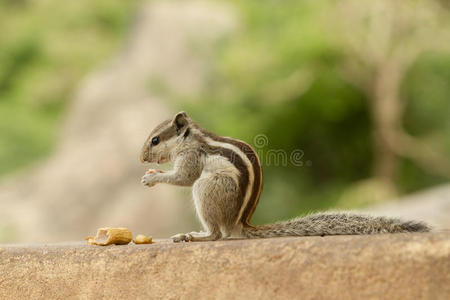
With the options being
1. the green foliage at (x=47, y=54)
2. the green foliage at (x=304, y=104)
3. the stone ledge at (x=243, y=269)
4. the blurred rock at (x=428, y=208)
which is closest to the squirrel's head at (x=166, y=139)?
the stone ledge at (x=243, y=269)

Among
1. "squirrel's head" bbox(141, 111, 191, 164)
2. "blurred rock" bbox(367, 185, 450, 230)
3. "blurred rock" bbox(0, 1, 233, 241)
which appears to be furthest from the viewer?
"blurred rock" bbox(0, 1, 233, 241)

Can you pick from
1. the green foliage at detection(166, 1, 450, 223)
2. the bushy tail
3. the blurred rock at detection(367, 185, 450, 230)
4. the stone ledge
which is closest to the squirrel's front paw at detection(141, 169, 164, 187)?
the stone ledge

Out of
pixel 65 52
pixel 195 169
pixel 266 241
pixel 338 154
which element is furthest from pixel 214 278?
pixel 65 52

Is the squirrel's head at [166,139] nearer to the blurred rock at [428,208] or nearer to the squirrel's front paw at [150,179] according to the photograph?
the squirrel's front paw at [150,179]

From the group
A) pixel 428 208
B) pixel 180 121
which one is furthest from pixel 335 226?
pixel 428 208

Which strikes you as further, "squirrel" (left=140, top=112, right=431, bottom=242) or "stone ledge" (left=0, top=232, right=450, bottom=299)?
"squirrel" (left=140, top=112, right=431, bottom=242)

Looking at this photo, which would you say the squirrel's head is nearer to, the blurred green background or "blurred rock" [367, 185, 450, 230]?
"blurred rock" [367, 185, 450, 230]

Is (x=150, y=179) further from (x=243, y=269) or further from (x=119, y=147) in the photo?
(x=119, y=147)
